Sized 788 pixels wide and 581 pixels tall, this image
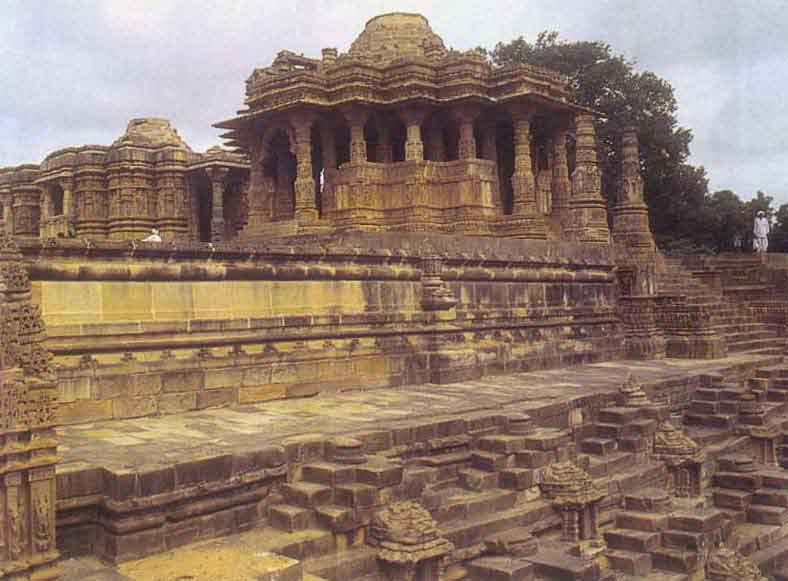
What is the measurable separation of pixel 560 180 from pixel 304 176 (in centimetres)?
708

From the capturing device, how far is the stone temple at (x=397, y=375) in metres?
5.74

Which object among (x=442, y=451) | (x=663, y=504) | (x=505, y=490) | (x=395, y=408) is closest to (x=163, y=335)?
(x=395, y=408)

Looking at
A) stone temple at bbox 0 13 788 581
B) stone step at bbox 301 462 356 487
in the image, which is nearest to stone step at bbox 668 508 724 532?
stone temple at bbox 0 13 788 581

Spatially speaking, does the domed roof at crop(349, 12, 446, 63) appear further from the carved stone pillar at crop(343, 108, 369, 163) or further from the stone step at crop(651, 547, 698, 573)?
the stone step at crop(651, 547, 698, 573)

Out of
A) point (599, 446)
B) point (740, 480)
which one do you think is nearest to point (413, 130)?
point (599, 446)

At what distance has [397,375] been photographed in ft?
39.2

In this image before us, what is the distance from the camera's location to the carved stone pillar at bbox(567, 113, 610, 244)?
19.2 meters

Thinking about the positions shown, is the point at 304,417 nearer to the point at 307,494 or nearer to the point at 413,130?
the point at 307,494

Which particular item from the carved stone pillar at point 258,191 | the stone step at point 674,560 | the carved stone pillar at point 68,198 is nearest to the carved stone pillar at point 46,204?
the carved stone pillar at point 68,198

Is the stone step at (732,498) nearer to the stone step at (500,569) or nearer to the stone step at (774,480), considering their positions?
the stone step at (774,480)

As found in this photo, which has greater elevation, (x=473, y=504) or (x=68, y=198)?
(x=68, y=198)

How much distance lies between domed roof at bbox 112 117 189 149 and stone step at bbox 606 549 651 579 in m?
23.2

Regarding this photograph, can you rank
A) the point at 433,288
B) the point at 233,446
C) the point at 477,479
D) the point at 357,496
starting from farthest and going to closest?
the point at 433,288 < the point at 477,479 < the point at 233,446 < the point at 357,496

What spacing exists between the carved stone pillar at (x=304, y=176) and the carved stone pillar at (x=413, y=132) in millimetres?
1096
